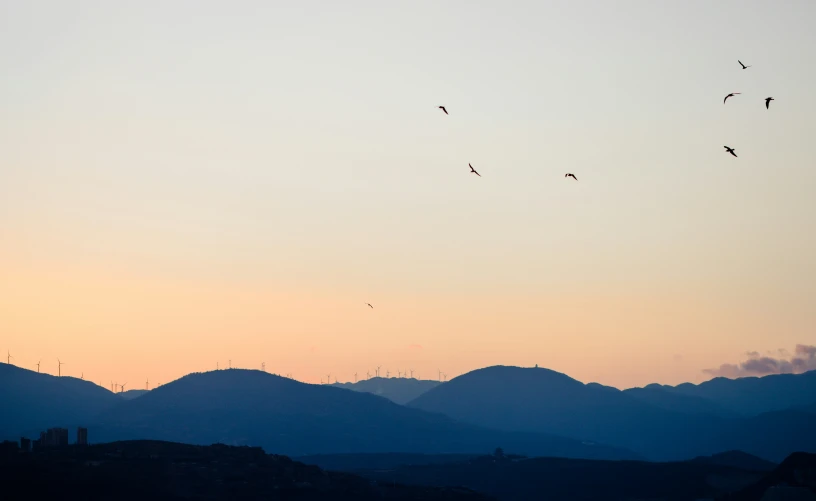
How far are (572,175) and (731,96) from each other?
31.6 m

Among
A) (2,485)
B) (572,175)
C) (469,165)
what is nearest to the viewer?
(469,165)

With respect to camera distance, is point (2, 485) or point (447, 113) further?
point (2, 485)

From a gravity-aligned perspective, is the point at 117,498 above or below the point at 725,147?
below

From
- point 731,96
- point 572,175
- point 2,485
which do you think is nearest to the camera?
point 731,96

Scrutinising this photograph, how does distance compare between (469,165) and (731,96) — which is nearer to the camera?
(731,96)

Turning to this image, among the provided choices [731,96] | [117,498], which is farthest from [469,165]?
[117,498]

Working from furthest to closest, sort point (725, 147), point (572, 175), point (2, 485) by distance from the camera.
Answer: point (2, 485) → point (572, 175) → point (725, 147)

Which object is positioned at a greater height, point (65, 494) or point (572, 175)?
point (572, 175)

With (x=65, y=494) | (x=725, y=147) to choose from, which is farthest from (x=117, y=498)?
(x=725, y=147)

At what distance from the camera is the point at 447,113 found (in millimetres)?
100688

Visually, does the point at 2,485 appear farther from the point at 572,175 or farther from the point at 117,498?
the point at 572,175

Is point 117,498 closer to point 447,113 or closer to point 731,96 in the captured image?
point 447,113

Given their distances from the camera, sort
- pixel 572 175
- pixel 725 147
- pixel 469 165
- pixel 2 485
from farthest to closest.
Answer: pixel 2 485, pixel 572 175, pixel 469 165, pixel 725 147

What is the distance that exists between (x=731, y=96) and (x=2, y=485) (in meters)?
157
